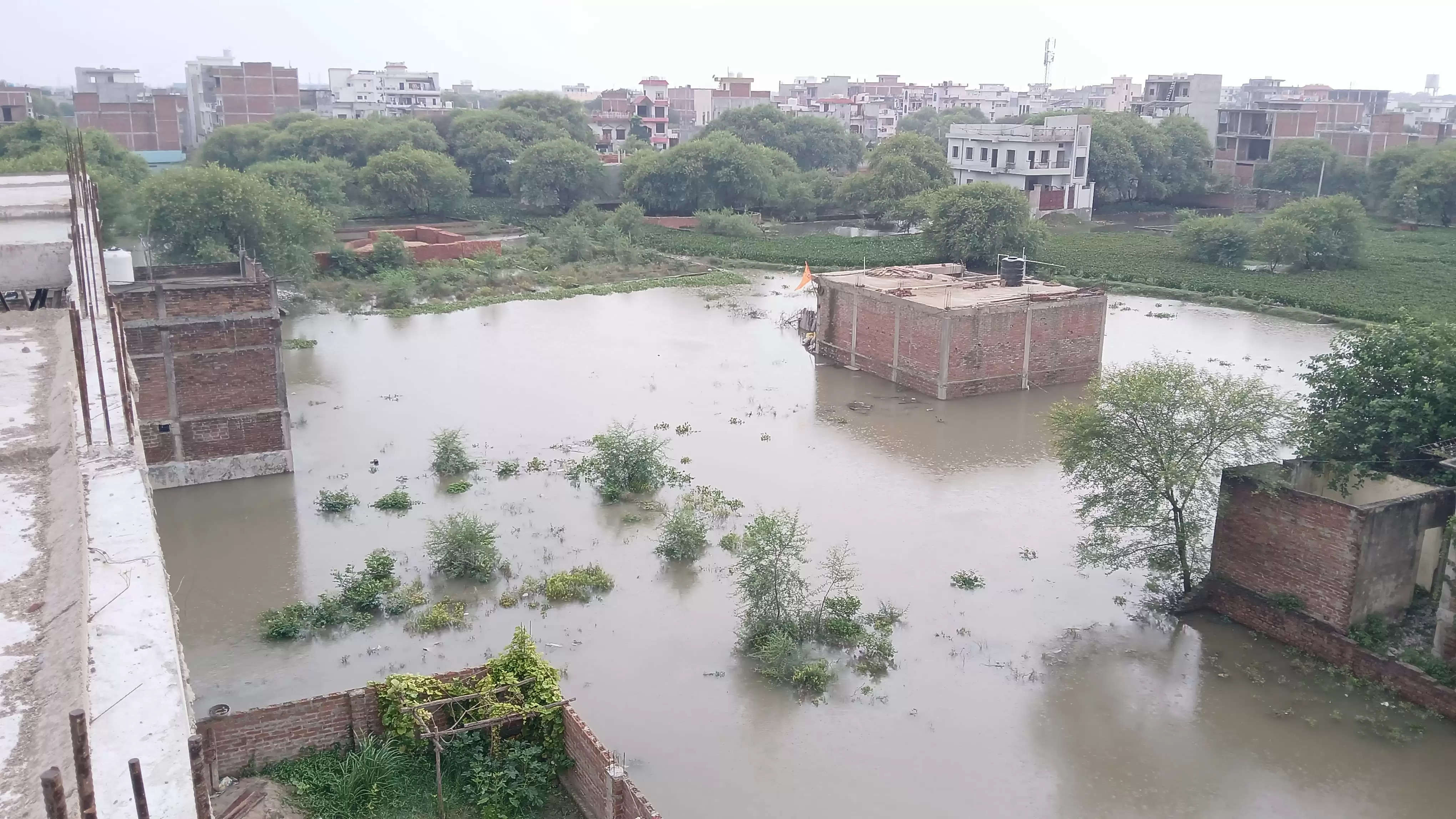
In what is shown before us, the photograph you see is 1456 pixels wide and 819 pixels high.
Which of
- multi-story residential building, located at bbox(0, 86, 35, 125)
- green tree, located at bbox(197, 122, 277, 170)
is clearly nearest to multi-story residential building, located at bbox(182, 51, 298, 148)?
multi-story residential building, located at bbox(0, 86, 35, 125)

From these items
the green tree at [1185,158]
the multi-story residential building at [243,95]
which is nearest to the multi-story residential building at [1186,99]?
the green tree at [1185,158]

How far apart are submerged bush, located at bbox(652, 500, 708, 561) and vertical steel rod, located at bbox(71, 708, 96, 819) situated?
42.9 ft

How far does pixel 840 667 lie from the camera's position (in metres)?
13.1

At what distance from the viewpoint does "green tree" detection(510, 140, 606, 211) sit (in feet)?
182

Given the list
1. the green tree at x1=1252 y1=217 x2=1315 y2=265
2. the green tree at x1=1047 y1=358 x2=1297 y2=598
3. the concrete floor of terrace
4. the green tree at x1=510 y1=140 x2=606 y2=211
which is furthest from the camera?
the green tree at x1=510 y1=140 x2=606 y2=211

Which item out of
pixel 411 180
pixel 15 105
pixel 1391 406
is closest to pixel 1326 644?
pixel 1391 406

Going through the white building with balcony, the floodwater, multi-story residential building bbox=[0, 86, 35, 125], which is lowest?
the floodwater

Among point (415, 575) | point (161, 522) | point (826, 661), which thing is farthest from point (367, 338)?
point (826, 661)

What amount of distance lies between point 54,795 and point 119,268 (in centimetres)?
1728

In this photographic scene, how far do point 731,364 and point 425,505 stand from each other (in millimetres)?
11267

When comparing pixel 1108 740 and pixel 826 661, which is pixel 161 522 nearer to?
pixel 826 661

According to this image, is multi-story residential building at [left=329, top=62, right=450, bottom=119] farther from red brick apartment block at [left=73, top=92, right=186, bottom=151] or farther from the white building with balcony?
the white building with balcony

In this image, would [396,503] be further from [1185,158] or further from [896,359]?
[1185,158]

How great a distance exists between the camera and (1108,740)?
462 inches
